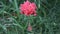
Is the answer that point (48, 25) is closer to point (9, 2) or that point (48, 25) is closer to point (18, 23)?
point (18, 23)

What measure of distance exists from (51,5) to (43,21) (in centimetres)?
38

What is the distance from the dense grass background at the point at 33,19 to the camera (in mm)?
2287

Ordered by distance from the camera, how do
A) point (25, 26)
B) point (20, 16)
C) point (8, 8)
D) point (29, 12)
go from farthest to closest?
point (8, 8) → point (20, 16) → point (25, 26) → point (29, 12)

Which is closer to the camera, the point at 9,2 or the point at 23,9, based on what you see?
the point at 23,9

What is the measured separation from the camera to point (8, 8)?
8.41ft

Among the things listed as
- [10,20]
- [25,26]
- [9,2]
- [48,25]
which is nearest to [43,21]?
[48,25]

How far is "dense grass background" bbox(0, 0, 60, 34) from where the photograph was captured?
90.0 inches

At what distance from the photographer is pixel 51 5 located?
2641 mm

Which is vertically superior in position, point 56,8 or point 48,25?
point 56,8

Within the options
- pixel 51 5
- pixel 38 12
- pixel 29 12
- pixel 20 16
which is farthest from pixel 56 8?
pixel 29 12

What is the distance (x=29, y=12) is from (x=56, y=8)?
2.23ft

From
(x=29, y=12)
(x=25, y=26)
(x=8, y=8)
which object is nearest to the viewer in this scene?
(x=29, y=12)

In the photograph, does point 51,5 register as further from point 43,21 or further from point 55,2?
point 43,21

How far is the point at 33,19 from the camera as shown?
2391 millimetres
